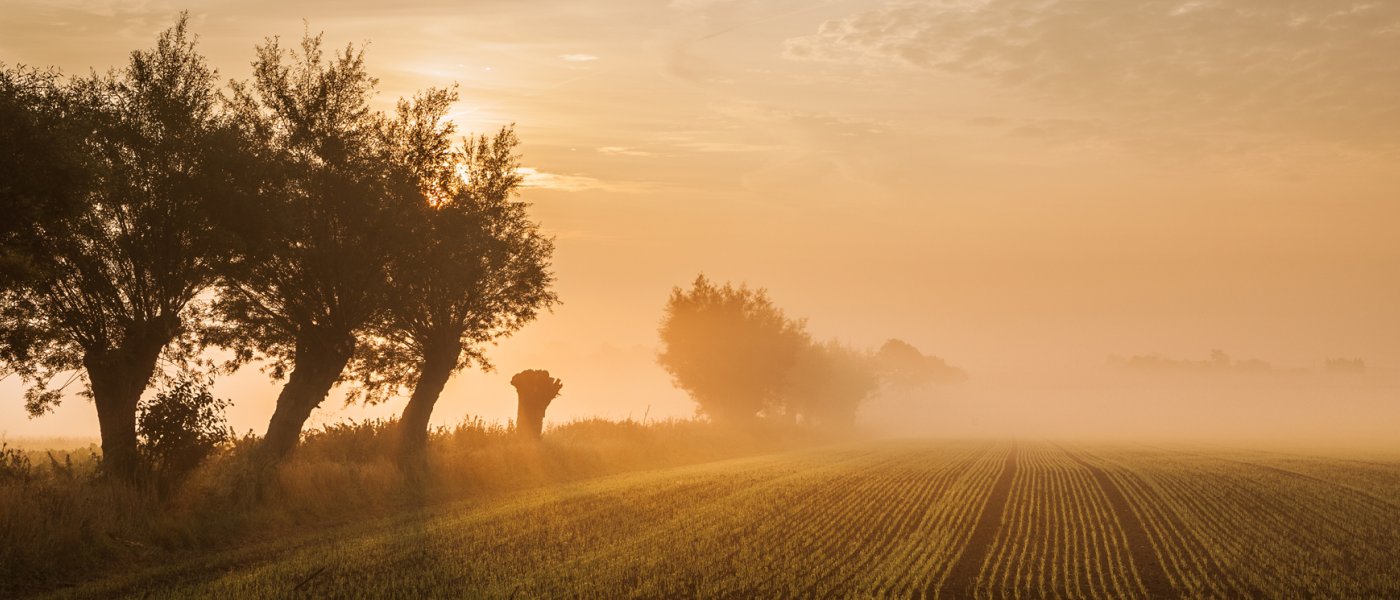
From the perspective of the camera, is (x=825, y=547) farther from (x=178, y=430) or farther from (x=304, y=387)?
(x=304, y=387)

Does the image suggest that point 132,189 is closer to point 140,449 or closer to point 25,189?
point 25,189

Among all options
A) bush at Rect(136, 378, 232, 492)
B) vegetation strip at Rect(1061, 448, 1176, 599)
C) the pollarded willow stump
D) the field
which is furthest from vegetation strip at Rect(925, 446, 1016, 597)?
the pollarded willow stump

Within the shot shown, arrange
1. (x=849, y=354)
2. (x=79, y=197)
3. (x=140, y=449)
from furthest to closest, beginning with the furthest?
(x=849, y=354) → (x=140, y=449) → (x=79, y=197)

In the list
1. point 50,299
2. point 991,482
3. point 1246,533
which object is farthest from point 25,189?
point 991,482

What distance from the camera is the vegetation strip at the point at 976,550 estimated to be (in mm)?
13214

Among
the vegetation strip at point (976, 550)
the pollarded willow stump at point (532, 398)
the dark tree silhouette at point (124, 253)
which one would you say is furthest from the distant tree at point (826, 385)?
the dark tree silhouette at point (124, 253)

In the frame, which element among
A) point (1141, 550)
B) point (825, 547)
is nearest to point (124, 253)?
point (825, 547)

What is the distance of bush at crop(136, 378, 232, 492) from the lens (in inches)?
728

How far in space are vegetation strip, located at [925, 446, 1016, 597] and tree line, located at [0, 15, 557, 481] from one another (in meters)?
16.4

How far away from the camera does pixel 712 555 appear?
14.9 metres

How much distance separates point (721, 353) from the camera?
218 ft

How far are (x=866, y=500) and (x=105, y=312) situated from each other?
1905 centimetres

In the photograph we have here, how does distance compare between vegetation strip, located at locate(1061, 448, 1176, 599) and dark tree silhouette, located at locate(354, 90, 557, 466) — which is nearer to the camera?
vegetation strip, located at locate(1061, 448, 1176, 599)

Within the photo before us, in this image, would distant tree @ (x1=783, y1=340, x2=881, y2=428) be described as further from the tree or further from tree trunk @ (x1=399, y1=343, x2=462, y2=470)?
tree trunk @ (x1=399, y1=343, x2=462, y2=470)
